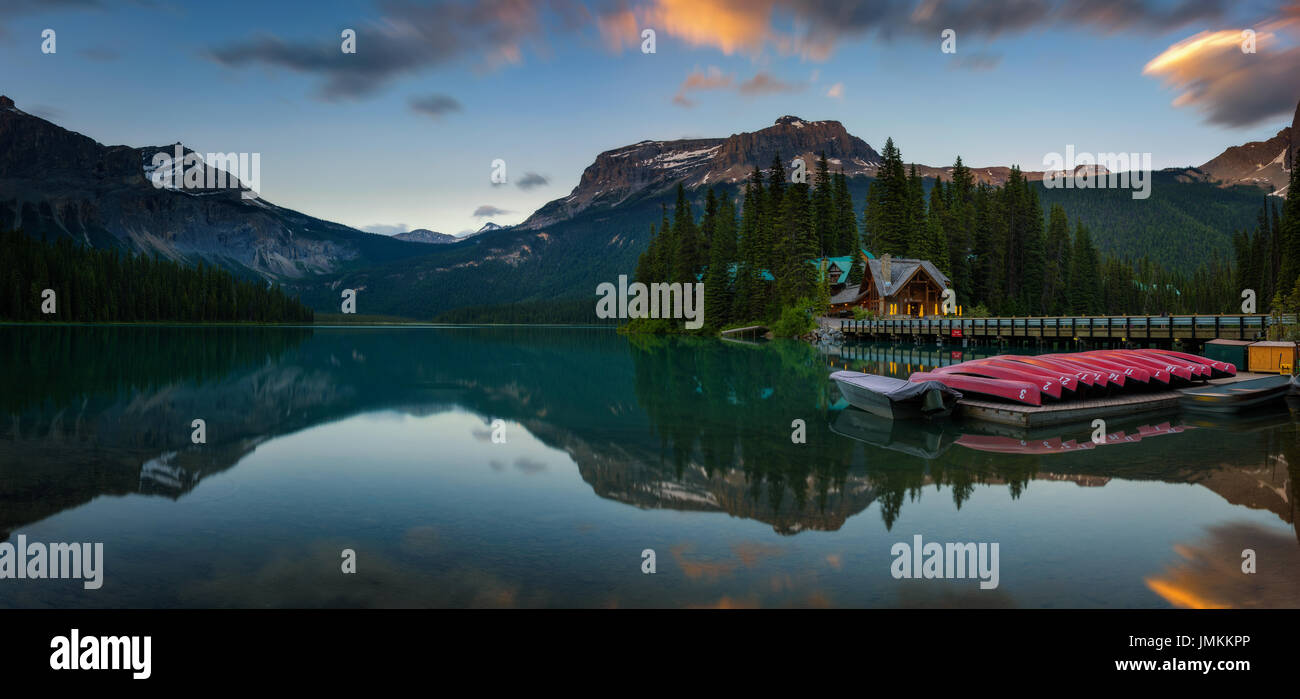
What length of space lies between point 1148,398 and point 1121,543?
1786cm

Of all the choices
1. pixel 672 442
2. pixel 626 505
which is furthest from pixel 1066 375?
pixel 626 505

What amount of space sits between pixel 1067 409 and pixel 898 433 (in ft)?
20.0

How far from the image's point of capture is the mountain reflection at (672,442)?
41.6 ft

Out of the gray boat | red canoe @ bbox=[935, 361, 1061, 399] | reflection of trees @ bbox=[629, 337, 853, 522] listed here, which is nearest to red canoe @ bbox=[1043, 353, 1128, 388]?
red canoe @ bbox=[935, 361, 1061, 399]

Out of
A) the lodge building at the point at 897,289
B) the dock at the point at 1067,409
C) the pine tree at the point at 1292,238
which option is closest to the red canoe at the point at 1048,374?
the dock at the point at 1067,409

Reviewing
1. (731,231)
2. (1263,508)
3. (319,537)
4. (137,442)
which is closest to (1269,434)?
(1263,508)

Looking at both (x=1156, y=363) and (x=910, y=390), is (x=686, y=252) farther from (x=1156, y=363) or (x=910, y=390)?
(x=910, y=390)

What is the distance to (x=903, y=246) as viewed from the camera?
95.1 m

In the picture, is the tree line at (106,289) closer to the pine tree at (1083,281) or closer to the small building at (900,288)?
the small building at (900,288)

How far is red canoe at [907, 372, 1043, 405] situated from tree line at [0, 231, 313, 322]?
15396 cm

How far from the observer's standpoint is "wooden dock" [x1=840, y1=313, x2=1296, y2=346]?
42750 millimetres

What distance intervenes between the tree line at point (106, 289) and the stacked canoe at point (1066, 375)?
155m

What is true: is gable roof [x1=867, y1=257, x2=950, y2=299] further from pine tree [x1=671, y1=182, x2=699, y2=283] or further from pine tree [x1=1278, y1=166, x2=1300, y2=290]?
pine tree [x1=1278, y1=166, x2=1300, y2=290]
